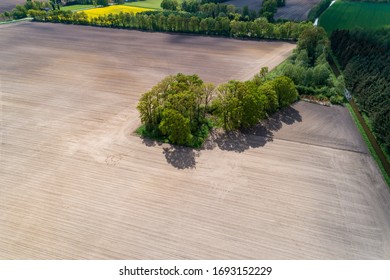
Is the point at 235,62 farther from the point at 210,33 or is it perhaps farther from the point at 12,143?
the point at 12,143

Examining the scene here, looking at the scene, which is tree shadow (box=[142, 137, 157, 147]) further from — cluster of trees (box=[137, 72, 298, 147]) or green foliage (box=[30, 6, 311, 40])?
green foliage (box=[30, 6, 311, 40])

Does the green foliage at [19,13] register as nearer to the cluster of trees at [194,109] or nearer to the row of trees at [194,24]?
the row of trees at [194,24]

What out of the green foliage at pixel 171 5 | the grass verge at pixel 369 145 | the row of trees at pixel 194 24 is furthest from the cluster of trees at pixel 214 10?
the grass verge at pixel 369 145

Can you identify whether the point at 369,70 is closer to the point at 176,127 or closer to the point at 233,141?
the point at 233,141

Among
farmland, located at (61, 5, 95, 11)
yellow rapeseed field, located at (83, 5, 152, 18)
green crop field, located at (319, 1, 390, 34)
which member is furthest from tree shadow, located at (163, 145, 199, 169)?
farmland, located at (61, 5, 95, 11)

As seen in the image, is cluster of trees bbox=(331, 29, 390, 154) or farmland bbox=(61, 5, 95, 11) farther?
farmland bbox=(61, 5, 95, 11)
